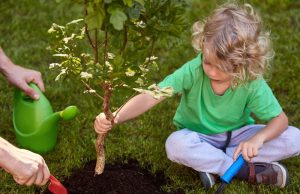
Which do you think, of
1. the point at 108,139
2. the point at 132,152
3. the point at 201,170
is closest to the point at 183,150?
the point at 201,170

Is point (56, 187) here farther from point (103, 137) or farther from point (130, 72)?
point (130, 72)

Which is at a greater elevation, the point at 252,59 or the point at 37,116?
the point at 252,59

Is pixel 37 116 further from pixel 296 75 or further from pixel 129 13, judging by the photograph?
pixel 296 75

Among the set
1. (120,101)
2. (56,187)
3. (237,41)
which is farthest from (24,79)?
(237,41)

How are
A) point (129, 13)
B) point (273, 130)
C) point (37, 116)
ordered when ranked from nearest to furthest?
point (129, 13) < point (273, 130) < point (37, 116)

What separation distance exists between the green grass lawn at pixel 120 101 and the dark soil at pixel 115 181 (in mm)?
57

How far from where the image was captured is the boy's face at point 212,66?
6.45ft

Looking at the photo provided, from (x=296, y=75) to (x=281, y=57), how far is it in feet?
0.66

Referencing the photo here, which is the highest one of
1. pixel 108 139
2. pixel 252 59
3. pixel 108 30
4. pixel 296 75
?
pixel 108 30

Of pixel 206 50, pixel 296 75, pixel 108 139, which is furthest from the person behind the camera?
pixel 296 75

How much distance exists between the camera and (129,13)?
4.85 ft

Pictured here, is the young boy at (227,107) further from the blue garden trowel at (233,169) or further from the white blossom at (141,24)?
the white blossom at (141,24)

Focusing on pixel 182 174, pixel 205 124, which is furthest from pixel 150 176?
pixel 205 124

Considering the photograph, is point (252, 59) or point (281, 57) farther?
point (281, 57)
